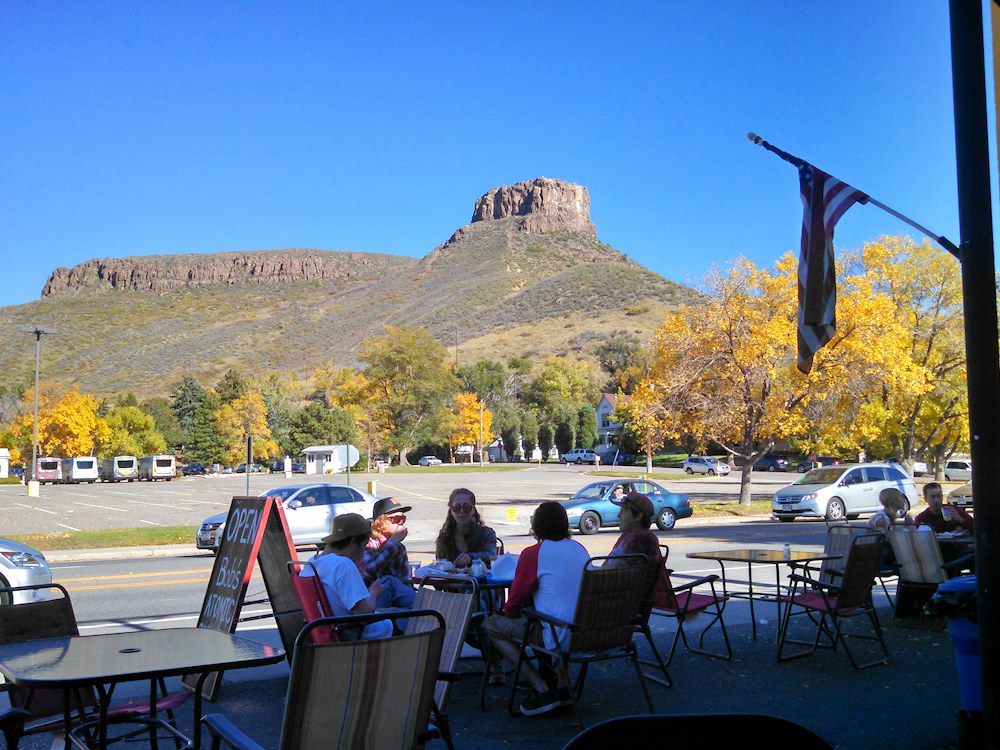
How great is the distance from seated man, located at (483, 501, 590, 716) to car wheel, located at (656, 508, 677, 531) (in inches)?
734

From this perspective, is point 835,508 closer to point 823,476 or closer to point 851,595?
point 823,476

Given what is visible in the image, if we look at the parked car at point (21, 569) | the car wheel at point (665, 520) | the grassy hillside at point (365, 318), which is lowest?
the car wheel at point (665, 520)

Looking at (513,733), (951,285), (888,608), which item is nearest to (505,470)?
(951,285)

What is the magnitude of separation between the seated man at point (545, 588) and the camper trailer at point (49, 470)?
7178cm

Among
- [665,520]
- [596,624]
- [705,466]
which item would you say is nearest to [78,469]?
[705,466]

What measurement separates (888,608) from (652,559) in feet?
16.8

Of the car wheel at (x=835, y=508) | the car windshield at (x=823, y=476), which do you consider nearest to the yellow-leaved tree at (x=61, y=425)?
the car windshield at (x=823, y=476)

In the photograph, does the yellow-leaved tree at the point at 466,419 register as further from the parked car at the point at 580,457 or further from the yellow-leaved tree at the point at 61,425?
the yellow-leaved tree at the point at 61,425

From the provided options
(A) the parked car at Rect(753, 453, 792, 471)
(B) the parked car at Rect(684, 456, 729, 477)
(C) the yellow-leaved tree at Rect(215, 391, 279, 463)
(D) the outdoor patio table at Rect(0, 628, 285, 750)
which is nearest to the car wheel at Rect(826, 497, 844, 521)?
(D) the outdoor patio table at Rect(0, 628, 285, 750)

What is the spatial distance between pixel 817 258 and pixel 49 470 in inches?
2890

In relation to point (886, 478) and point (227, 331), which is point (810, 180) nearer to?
point (886, 478)

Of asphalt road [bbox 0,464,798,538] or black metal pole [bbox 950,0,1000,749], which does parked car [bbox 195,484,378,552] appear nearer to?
asphalt road [bbox 0,464,798,538]

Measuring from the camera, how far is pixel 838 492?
1045 inches

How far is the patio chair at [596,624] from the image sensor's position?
5.76 m
